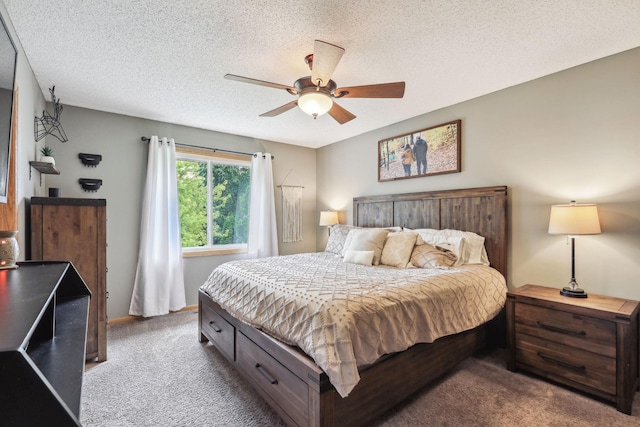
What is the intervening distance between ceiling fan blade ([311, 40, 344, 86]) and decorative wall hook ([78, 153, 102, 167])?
2.95 meters

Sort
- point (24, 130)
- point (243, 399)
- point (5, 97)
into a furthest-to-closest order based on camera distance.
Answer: point (24, 130)
point (243, 399)
point (5, 97)

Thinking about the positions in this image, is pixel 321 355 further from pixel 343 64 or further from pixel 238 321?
pixel 343 64

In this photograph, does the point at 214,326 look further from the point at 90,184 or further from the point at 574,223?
the point at 574,223

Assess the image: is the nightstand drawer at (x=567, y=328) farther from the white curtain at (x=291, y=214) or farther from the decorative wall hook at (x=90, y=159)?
the decorative wall hook at (x=90, y=159)

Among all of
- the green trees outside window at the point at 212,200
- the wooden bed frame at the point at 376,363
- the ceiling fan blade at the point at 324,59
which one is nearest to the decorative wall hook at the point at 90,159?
the green trees outside window at the point at 212,200

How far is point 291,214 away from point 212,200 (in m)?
1.32

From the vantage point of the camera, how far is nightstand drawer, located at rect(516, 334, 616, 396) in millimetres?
1983

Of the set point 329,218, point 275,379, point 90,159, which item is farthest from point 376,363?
point 90,159

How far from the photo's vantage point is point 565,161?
2.56 metres

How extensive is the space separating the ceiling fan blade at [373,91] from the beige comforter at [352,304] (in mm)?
1391

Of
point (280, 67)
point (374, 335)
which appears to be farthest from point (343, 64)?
point (374, 335)

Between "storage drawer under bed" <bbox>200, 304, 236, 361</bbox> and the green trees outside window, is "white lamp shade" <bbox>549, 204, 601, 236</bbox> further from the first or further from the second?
the green trees outside window

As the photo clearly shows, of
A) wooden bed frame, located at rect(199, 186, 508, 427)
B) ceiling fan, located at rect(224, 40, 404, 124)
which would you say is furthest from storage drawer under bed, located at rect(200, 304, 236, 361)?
ceiling fan, located at rect(224, 40, 404, 124)

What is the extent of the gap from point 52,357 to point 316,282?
1.50 meters
